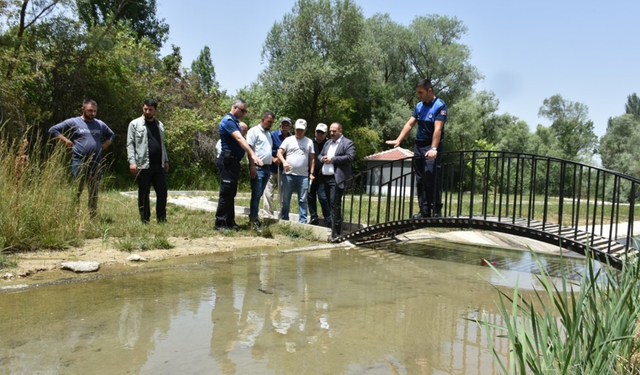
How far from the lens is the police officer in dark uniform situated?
6.63 m

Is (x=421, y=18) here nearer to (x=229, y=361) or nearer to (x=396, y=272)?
(x=396, y=272)

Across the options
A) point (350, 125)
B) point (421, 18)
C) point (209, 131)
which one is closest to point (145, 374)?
point (209, 131)

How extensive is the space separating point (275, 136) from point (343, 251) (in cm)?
263

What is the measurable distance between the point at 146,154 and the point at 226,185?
3.69 feet

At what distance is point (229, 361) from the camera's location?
2568 mm

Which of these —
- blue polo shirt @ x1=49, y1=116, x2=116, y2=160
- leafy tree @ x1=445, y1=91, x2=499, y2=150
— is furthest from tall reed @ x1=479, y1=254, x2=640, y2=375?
leafy tree @ x1=445, y1=91, x2=499, y2=150

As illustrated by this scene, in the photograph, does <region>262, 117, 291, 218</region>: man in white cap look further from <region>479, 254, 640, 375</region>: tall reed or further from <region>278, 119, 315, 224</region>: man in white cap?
<region>479, 254, 640, 375</region>: tall reed

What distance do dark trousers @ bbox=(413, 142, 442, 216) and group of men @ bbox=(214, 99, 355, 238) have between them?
105cm

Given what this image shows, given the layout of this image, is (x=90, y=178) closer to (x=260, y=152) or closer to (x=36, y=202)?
(x=36, y=202)

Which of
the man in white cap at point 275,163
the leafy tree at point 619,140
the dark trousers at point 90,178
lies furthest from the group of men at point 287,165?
the leafy tree at point 619,140

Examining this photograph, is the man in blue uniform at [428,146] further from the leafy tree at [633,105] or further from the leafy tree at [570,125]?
the leafy tree at [633,105]

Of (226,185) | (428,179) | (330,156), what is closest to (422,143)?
(428,179)

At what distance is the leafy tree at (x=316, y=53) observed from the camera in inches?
1124

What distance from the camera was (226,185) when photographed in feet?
22.0
